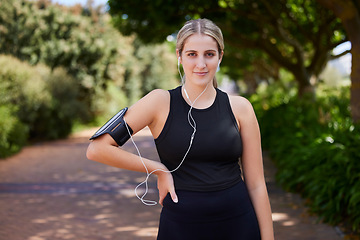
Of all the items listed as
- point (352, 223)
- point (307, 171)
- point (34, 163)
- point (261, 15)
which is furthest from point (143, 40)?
point (352, 223)

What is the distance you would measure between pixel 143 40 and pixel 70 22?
821 cm

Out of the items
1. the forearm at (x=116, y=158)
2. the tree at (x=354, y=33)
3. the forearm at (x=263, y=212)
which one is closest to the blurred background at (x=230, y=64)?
the tree at (x=354, y=33)

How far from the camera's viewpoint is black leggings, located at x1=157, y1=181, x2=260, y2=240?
1847mm

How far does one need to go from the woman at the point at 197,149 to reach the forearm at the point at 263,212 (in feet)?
0.13

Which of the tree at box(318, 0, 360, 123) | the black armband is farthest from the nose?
the tree at box(318, 0, 360, 123)

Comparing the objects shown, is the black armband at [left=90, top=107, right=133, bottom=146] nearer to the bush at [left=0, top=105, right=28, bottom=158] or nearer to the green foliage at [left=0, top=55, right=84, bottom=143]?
the bush at [left=0, top=105, right=28, bottom=158]

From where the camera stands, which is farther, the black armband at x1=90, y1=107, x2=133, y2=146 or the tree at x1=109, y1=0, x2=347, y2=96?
the tree at x1=109, y1=0, x2=347, y2=96

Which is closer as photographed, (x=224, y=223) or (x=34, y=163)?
(x=224, y=223)

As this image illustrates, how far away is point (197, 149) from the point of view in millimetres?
1825

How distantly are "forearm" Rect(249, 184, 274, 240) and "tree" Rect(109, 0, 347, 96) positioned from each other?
9.23m

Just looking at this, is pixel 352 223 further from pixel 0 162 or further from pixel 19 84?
pixel 19 84

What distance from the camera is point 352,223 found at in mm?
5266

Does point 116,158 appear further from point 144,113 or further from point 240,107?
point 240,107

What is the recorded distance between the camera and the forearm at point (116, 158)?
1839 mm
